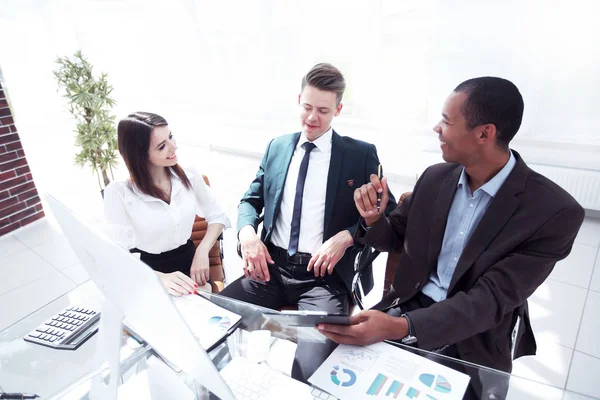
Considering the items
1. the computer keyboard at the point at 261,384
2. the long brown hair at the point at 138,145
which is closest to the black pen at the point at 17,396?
the computer keyboard at the point at 261,384

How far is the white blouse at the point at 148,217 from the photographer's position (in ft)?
5.59

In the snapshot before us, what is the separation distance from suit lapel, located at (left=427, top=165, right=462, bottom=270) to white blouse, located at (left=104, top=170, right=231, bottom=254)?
1170 mm

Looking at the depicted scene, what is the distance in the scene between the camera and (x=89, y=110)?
385 cm

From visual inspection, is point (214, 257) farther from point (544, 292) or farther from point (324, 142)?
point (544, 292)

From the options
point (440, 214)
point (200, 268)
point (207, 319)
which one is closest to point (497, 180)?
point (440, 214)

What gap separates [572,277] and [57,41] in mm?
6696

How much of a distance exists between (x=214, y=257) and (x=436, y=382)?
1371mm

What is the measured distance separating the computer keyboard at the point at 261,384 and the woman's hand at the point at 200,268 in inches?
30.6

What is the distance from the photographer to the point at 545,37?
3223 mm

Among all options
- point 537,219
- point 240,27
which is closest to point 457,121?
point 537,219

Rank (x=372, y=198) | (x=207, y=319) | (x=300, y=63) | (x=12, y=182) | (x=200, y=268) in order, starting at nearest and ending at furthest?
(x=207, y=319)
(x=372, y=198)
(x=200, y=268)
(x=12, y=182)
(x=300, y=63)

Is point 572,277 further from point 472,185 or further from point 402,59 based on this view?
point 402,59

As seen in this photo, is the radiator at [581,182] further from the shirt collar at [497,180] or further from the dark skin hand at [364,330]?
the dark skin hand at [364,330]

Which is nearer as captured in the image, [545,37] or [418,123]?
[545,37]
